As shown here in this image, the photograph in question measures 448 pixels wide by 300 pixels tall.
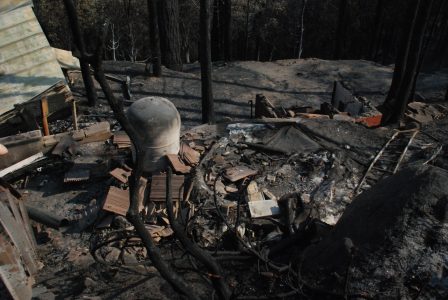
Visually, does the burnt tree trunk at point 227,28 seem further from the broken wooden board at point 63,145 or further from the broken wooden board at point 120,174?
the broken wooden board at point 120,174

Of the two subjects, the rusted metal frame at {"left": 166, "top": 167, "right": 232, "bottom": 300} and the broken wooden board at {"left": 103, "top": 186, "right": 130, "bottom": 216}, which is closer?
the rusted metal frame at {"left": 166, "top": 167, "right": 232, "bottom": 300}

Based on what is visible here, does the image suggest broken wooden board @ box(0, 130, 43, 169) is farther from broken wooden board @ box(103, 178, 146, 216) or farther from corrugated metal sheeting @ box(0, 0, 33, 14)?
corrugated metal sheeting @ box(0, 0, 33, 14)

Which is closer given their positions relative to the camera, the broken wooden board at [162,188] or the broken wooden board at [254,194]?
the broken wooden board at [254,194]

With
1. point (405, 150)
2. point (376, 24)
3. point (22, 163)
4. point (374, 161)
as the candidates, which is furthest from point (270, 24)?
point (22, 163)

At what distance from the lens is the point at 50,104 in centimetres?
1321

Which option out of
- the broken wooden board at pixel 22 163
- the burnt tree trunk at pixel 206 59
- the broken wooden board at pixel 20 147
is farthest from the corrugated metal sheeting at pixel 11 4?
the burnt tree trunk at pixel 206 59

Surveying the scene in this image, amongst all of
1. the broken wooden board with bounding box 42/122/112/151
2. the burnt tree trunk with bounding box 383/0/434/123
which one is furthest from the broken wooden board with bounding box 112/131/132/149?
the burnt tree trunk with bounding box 383/0/434/123

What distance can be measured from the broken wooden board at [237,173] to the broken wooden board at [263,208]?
0.91 meters

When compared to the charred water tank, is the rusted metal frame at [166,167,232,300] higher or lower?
higher

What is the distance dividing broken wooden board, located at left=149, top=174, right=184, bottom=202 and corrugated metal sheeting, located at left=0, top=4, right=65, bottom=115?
6215 millimetres

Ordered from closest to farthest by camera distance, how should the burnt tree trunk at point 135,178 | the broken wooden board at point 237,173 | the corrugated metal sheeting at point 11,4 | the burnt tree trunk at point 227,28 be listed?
the burnt tree trunk at point 135,178
the broken wooden board at point 237,173
the corrugated metal sheeting at point 11,4
the burnt tree trunk at point 227,28

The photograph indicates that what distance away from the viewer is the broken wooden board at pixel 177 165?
909cm

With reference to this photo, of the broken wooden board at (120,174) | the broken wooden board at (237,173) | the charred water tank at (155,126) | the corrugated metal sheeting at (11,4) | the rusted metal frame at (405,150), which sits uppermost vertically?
the corrugated metal sheeting at (11,4)

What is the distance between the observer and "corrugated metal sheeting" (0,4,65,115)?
1276cm
